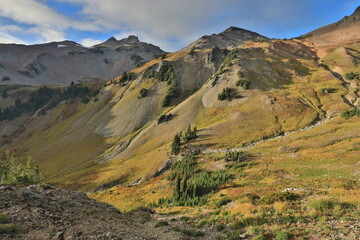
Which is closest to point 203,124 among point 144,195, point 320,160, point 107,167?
point 107,167

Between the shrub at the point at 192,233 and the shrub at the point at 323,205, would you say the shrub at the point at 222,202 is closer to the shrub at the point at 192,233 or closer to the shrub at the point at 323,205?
the shrub at the point at 192,233

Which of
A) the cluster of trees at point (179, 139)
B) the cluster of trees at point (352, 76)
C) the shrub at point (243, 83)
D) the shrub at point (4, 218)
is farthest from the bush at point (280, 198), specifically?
the cluster of trees at point (352, 76)

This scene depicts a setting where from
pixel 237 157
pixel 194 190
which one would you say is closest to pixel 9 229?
pixel 194 190

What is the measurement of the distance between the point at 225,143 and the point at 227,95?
42200 millimetres

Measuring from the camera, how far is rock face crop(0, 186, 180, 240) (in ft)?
54.1

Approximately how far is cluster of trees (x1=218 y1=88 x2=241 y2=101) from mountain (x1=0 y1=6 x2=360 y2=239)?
744mm

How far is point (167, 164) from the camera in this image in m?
74.1

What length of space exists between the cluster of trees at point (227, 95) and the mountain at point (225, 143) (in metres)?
0.74

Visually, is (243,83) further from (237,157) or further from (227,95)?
(237,157)

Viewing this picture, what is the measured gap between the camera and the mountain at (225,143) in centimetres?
2375

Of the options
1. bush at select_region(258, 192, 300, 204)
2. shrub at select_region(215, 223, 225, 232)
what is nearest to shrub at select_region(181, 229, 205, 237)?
shrub at select_region(215, 223, 225, 232)

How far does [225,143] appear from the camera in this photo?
78.1 metres

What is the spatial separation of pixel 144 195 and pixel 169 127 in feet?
176

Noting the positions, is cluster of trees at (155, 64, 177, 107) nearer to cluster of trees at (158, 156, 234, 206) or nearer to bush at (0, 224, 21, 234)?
cluster of trees at (158, 156, 234, 206)
